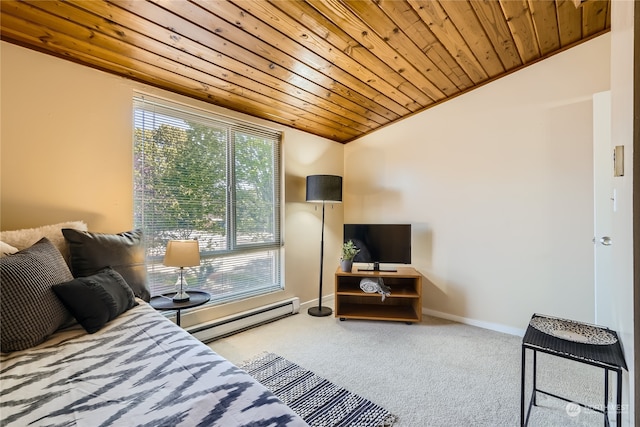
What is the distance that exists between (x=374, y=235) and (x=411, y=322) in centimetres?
99

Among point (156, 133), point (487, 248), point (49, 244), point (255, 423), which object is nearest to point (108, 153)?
point (156, 133)

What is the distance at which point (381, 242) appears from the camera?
3152 mm

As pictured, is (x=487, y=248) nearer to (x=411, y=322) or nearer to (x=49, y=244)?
(x=411, y=322)

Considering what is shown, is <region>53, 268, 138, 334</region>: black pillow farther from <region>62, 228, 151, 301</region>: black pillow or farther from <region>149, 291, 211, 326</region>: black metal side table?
<region>149, 291, 211, 326</region>: black metal side table

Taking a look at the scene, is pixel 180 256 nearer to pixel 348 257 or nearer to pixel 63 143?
pixel 63 143

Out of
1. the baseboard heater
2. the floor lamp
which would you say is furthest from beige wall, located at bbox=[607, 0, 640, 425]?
the baseboard heater

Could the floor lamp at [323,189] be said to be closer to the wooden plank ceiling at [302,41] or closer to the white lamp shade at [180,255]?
the wooden plank ceiling at [302,41]

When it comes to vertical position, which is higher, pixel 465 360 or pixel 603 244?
pixel 603 244

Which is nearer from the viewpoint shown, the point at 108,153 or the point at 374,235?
the point at 108,153

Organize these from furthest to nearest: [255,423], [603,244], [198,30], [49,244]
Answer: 1. [603,244]
2. [198,30]
3. [49,244]
4. [255,423]

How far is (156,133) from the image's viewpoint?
89.7 inches

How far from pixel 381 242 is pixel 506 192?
1.33 m

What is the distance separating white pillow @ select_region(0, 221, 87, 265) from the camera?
1383 mm

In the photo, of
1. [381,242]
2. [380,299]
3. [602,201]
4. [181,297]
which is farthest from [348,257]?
[602,201]
